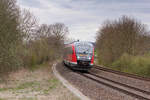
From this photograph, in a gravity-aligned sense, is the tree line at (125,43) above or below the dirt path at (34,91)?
above

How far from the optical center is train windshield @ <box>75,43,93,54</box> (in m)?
18.5

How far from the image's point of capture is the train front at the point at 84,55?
1803 centimetres

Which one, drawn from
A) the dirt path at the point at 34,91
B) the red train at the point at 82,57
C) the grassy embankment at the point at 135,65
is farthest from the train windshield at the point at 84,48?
the dirt path at the point at 34,91

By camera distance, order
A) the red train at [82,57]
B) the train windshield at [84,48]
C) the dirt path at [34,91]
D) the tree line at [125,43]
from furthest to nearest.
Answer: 1. the tree line at [125,43]
2. the train windshield at [84,48]
3. the red train at [82,57]
4. the dirt path at [34,91]

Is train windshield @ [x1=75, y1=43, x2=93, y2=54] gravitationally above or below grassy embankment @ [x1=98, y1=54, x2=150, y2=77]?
above

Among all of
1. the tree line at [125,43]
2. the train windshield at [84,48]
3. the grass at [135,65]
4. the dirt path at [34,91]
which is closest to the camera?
the dirt path at [34,91]

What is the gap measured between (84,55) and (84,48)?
883mm

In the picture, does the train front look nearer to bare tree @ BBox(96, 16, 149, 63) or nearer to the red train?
the red train

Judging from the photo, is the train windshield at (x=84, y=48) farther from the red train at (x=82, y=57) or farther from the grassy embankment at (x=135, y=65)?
the grassy embankment at (x=135, y=65)

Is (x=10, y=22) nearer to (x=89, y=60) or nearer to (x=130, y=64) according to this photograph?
(x=89, y=60)

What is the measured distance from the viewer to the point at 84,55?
60.0 ft

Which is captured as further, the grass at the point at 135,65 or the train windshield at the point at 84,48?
the train windshield at the point at 84,48

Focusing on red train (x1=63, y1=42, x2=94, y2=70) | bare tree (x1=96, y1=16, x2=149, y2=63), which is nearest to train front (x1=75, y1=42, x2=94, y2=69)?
red train (x1=63, y1=42, x2=94, y2=70)

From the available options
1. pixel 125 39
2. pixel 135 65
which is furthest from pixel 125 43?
pixel 135 65
